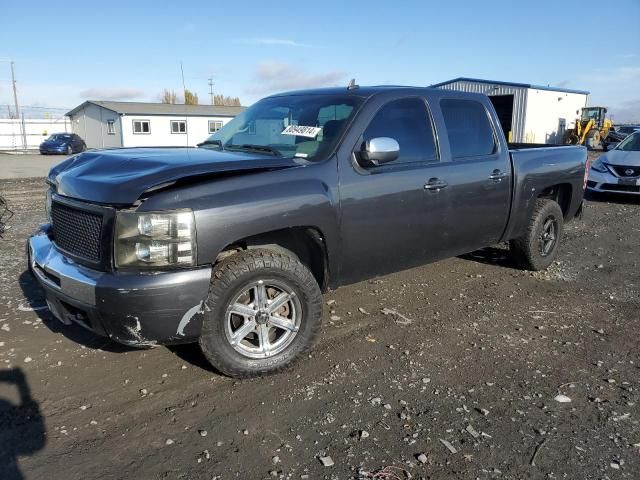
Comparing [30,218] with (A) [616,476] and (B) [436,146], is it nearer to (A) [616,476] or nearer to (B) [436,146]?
(B) [436,146]

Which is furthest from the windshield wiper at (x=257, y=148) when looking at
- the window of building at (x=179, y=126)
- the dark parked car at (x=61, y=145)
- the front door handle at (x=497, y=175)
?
the window of building at (x=179, y=126)

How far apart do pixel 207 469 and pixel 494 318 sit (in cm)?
301

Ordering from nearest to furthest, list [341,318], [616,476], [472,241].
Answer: [616,476] < [341,318] < [472,241]

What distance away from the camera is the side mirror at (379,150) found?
12.2 ft

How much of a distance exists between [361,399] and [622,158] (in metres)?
11.1

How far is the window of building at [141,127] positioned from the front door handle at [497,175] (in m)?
35.7

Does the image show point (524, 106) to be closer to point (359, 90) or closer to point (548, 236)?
point (548, 236)

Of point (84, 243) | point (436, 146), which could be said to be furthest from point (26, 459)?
point (436, 146)

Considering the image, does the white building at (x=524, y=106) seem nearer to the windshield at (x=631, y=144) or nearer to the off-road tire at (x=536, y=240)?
the windshield at (x=631, y=144)

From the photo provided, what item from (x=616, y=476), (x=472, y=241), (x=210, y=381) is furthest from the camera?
(x=472, y=241)

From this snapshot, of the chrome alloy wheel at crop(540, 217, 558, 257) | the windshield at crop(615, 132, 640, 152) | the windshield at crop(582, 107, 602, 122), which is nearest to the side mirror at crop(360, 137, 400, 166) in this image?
the chrome alloy wheel at crop(540, 217, 558, 257)

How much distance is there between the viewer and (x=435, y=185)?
4340 millimetres

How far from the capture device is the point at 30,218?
352 inches

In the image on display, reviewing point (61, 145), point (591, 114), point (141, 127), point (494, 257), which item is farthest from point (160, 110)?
point (494, 257)
